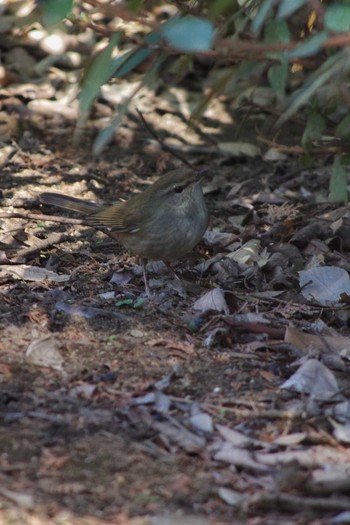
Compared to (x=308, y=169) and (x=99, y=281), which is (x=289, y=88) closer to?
(x=308, y=169)

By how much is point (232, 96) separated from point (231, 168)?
2.96ft

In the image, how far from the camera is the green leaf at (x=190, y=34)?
333 centimetres

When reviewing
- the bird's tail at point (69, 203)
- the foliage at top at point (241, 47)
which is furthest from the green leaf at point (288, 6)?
the bird's tail at point (69, 203)

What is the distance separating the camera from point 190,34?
3.37 m

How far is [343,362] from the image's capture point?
15.4 feet

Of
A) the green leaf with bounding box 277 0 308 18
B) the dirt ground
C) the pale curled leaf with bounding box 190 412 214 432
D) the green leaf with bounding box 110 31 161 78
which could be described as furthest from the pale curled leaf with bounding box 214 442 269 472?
the green leaf with bounding box 110 31 161 78

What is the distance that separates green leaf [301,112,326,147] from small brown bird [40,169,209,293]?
1024 millimetres

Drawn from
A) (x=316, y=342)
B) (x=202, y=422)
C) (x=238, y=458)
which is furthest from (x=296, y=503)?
(x=316, y=342)

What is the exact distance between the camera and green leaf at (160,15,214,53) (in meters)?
3.33

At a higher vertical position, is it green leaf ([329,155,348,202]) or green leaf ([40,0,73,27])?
green leaf ([40,0,73,27])

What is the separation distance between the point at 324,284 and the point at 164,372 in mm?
1675

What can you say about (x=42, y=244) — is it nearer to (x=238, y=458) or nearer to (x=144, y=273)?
(x=144, y=273)

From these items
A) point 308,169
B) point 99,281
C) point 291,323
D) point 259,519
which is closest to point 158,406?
point 259,519

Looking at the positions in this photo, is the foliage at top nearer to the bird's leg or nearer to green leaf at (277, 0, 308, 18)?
green leaf at (277, 0, 308, 18)
